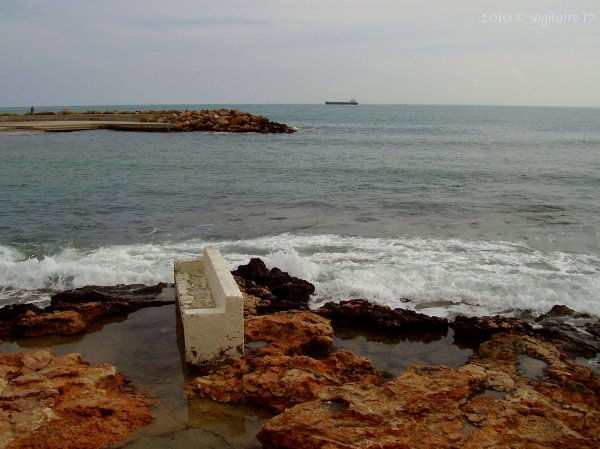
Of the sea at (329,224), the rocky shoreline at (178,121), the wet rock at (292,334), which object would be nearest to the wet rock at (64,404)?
the wet rock at (292,334)

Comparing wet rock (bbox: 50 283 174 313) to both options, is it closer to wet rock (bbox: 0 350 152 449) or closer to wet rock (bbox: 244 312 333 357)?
wet rock (bbox: 0 350 152 449)

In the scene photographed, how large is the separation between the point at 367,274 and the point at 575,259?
566cm

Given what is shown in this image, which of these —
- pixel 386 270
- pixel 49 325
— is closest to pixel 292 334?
pixel 49 325

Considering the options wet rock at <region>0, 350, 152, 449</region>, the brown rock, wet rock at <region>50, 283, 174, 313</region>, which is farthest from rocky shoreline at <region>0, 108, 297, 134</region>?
wet rock at <region>0, 350, 152, 449</region>

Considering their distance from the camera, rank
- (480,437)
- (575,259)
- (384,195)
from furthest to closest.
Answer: (384,195), (575,259), (480,437)

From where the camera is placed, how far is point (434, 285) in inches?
420

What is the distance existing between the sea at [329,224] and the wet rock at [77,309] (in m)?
0.95

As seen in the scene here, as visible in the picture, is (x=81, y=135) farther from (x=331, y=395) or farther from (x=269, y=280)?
(x=331, y=395)

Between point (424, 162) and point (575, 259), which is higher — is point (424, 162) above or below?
above

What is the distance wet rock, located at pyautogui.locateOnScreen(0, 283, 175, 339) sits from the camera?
27.2ft

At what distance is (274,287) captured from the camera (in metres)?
10.1

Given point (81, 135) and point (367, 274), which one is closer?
point (367, 274)

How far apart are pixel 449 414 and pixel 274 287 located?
5.10 m

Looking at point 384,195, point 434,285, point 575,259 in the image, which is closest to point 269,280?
point 434,285
